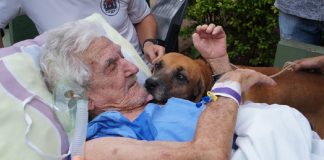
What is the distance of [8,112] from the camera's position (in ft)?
7.05

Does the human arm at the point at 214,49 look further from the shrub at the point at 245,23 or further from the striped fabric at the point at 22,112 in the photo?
the shrub at the point at 245,23

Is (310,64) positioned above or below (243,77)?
below

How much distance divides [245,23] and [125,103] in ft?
8.74

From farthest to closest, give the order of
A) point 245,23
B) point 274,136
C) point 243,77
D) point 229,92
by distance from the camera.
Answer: point 245,23
point 243,77
point 229,92
point 274,136

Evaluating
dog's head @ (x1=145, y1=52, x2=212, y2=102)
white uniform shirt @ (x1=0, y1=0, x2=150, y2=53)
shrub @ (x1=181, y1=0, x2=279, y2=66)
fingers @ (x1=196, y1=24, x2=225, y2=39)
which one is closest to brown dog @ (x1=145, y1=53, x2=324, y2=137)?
dog's head @ (x1=145, y1=52, x2=212, y2=102)

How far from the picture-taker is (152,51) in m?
3.20

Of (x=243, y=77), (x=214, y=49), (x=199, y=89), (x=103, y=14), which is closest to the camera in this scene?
(x=243, y=77)

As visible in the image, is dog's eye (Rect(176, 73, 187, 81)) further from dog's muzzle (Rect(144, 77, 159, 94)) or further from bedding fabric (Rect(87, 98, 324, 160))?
bedding fabric (Rect(87, 98, 324, 160))

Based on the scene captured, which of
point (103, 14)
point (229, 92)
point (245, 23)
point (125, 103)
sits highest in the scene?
point (229, 92)

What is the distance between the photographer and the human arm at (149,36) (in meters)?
3.19

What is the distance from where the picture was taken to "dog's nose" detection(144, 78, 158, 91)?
280cm

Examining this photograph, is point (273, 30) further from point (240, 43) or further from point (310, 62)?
point (310, 62)

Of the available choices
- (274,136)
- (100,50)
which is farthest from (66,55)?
(274,136)

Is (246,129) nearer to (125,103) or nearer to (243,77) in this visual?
(243,77)
